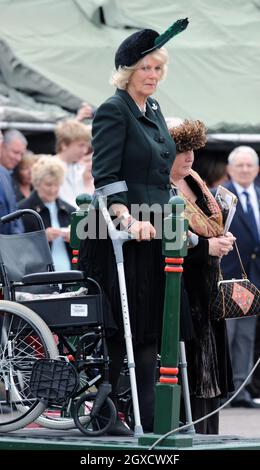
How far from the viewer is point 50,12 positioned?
49.2 ft

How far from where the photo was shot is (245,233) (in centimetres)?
1344

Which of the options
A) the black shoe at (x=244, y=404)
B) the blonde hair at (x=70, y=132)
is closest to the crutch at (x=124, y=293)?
the blonde hair at (x=70, y=132)

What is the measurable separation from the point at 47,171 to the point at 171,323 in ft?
17.4

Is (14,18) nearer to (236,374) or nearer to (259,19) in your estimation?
(259,19)

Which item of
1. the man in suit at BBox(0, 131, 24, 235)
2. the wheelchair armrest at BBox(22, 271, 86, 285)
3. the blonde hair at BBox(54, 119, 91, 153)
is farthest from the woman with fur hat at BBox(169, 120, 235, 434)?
the blonde hair at BBox(54, 119, 91, 153)

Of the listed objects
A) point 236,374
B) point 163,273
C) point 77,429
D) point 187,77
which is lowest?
point 236,374

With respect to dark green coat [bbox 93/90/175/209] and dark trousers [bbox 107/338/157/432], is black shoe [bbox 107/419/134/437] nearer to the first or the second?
dark trousers [bbox 107/338/157/432]

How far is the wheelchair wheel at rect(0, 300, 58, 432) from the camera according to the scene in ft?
25.6

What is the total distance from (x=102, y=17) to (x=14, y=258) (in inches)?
269

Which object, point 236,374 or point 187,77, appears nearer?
point 236,374

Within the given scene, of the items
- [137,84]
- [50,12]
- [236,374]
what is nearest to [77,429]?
[137,84]

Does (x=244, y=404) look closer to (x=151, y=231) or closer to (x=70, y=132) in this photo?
(x=70, y=132)

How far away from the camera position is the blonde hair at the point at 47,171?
41.1 ft

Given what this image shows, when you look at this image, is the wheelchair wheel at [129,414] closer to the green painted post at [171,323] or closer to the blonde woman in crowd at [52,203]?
the green painted post at [171,323]
